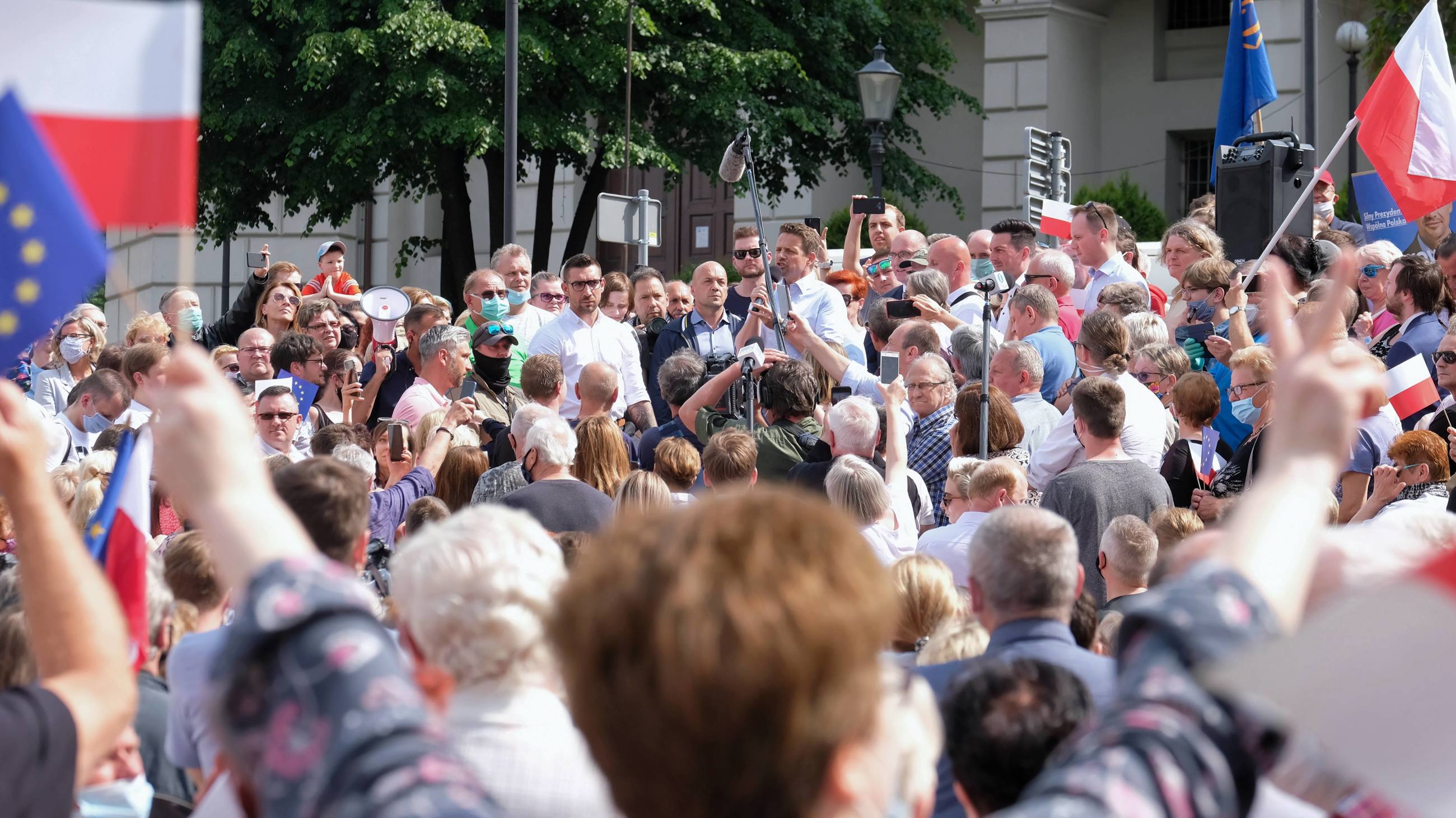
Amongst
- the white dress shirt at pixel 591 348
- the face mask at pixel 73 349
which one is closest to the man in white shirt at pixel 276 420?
the white dress shirt at pixel 591 348

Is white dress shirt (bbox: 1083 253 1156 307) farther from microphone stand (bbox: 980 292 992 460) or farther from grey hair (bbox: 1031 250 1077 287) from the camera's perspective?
microphone stand (bbox: 980 292 992 460)

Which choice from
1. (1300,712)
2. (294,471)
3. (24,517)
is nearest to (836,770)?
(1300,712)

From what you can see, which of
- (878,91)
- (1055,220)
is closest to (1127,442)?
(1055,220)

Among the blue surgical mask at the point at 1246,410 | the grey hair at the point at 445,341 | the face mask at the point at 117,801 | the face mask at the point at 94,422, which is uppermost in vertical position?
the grey hair at the point at 445,341

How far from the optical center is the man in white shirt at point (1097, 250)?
9961 mm

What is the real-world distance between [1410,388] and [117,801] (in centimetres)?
536

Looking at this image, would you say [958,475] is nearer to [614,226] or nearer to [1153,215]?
[614,226]

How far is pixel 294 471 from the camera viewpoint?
341cm

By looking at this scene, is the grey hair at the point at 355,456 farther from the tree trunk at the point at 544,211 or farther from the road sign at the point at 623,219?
the tree trunk at the point at 544,211

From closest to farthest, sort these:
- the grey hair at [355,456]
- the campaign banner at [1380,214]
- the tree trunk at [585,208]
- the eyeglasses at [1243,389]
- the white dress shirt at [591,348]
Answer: the grey hair at [355,456]
the eyeglasses at [1243,389]
the white dress shirt at [591,348]
the campaign banner at [1380,214]
the tree trunk at [585,208]

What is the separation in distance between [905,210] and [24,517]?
911 inches

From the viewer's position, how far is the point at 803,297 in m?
9.42

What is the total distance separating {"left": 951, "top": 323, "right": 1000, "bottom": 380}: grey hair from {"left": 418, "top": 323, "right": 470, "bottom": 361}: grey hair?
2451 millimetres

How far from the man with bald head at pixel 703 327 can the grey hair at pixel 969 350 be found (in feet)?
5.97
